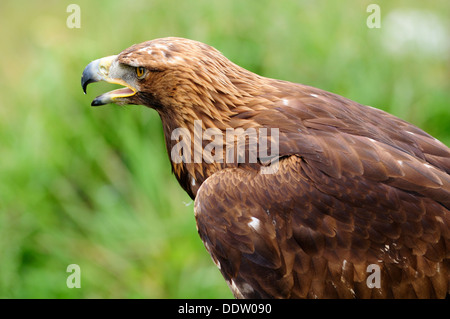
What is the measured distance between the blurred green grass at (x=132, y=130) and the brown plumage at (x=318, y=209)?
216 centimetres

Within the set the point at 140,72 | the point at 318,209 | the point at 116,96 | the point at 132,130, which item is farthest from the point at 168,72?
the point at 132,130

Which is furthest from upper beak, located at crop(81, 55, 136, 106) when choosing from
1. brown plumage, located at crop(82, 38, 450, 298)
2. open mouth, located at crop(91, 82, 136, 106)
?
brown plumage, located at crop(82, 38, 450, 298)

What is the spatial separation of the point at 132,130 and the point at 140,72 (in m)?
2.63

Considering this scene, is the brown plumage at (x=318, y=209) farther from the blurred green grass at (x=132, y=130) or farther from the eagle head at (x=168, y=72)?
the blurred green grass at (x=132, y=130)

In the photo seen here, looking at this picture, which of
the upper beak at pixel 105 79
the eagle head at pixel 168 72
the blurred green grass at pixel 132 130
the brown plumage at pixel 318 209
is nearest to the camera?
the brown plumage at pixel 318 209

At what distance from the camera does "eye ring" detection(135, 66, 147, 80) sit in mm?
3145

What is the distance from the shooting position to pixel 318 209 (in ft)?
9.38

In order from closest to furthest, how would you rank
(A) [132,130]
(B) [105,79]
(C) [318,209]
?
(C) [318,209], (B) [105,79], (A) [132,130]

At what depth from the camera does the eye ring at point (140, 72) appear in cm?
314

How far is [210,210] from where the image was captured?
292 centimetres

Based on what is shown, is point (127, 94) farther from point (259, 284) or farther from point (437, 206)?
point (437, 206)

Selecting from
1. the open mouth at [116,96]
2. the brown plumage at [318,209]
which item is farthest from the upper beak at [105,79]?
the brown plumage at [318,209]

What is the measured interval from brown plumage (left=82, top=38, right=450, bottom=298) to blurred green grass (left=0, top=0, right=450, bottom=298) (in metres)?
2.16

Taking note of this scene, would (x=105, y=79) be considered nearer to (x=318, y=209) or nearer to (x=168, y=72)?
(x=168, y=72)
